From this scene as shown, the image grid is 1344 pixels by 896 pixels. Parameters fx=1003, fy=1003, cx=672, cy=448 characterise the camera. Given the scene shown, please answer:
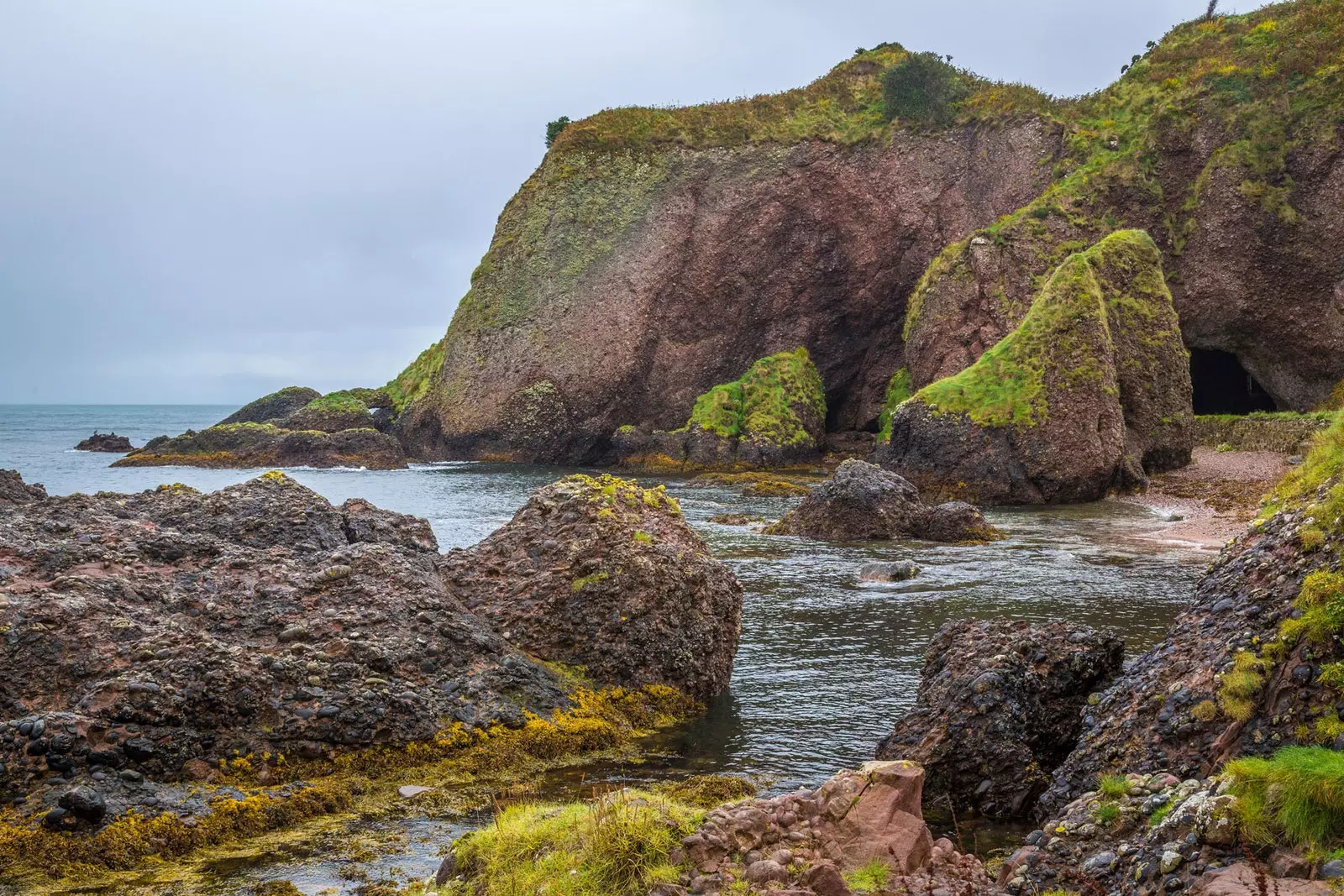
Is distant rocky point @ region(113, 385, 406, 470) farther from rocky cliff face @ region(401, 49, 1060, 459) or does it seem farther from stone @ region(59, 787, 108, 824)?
stone @ region(59, 787, 108, 824)

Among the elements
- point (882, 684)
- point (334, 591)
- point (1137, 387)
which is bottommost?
point (882, 684)

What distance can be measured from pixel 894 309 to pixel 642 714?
6635cm

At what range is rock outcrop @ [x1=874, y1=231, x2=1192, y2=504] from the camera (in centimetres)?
4197

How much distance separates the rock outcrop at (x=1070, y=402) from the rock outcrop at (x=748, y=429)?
17023 mm

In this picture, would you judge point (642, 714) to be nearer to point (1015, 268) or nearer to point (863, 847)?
point (863, 847)

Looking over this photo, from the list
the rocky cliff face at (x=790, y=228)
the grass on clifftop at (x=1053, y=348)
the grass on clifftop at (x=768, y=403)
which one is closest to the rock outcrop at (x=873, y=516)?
the grass on clifftop at (x=1053, y=348)

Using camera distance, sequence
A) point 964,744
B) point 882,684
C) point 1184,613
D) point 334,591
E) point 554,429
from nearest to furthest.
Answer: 1. point 1184,613
2. point 964,744
3. point 334,591
4. point 882,684
5. point 554,429

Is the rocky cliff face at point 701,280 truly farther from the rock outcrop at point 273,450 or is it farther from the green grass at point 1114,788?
the green grass at point 1114,788

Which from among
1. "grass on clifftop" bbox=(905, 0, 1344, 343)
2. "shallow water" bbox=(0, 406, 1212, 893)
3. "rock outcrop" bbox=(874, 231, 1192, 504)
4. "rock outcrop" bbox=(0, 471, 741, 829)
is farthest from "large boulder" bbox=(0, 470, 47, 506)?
"grass on clifftop" bbox=(905, 0, 1344, 343)

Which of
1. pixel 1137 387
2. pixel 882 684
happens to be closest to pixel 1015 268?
pixel 1137 387

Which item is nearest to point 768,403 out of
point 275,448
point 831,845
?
point 275,448

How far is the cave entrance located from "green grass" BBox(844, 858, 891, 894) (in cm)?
6968

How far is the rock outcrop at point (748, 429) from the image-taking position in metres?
62.8

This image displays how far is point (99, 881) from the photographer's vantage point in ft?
26.7
